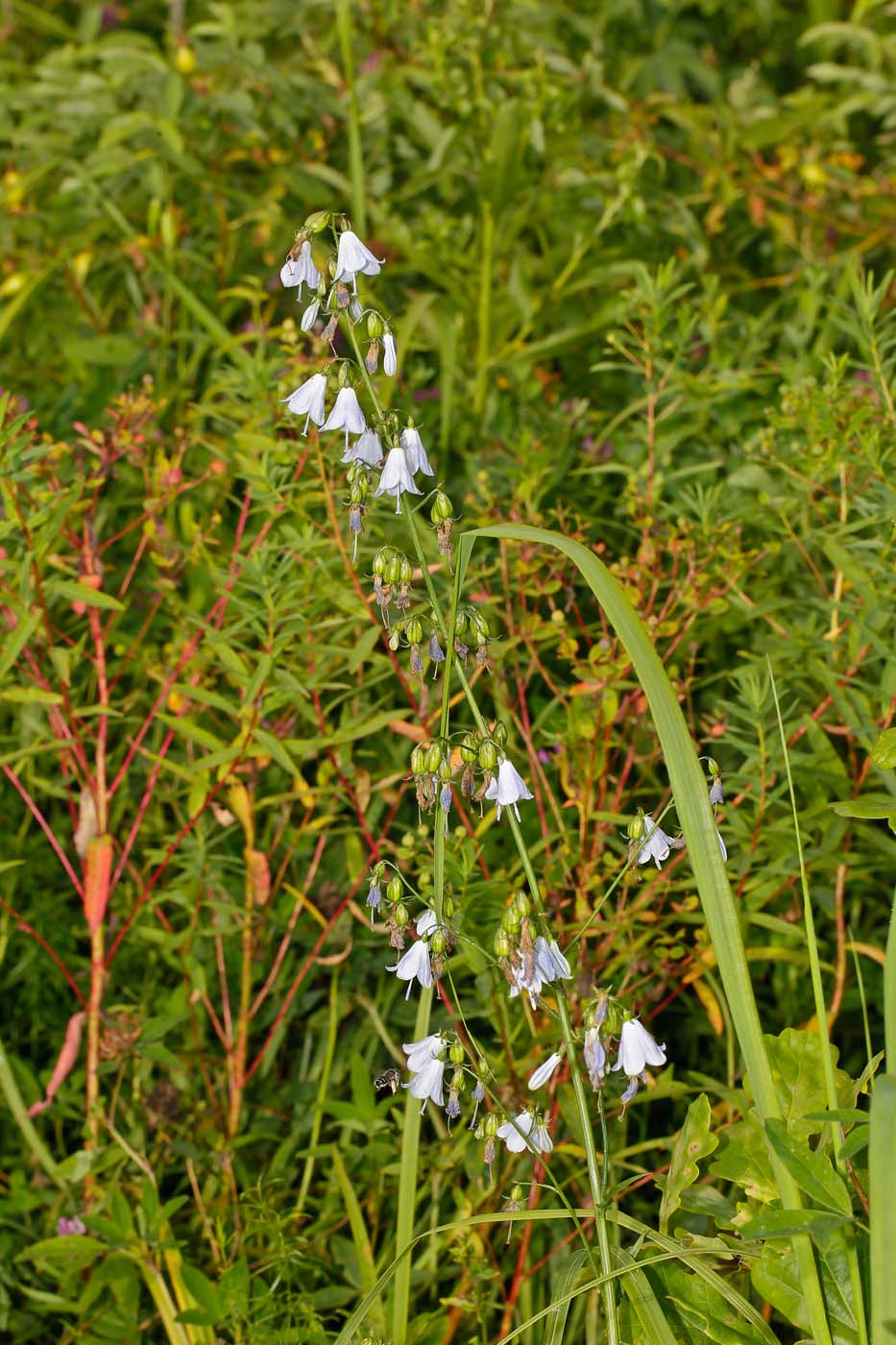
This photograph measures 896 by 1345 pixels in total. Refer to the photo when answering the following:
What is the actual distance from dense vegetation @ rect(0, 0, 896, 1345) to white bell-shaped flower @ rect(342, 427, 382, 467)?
17cm

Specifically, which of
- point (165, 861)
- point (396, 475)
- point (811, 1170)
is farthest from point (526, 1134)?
point (165, 861)

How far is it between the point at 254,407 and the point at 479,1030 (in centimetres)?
90

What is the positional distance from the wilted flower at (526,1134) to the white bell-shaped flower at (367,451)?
58cm

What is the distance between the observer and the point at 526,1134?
3.82 ft

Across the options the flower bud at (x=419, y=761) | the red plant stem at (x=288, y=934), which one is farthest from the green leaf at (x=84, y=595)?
the flower bud at (x=419, y=761)

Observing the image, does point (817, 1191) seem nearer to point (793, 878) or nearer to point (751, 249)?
point (793, 878)

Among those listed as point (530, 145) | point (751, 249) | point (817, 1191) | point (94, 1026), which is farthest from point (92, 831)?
point (751, 249)

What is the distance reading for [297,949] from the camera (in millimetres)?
1875

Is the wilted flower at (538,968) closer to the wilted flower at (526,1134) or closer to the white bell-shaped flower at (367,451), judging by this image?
the wilted flower at (526,1134)

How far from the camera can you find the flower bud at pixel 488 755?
1.05 m

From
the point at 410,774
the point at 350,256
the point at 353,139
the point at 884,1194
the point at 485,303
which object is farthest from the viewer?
the point at 485,303

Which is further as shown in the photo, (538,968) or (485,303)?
(485,303)

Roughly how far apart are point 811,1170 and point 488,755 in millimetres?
437

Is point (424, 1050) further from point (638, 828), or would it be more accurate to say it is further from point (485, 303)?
point (485, 303)
